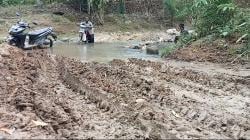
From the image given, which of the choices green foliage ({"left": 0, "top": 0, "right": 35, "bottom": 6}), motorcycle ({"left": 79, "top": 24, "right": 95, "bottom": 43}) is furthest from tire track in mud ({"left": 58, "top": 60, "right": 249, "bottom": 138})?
green foliage ({"left": 0, "top": 0, "right": 35, "bottom": 6})

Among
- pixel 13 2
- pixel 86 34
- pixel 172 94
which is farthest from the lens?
pixel 13 2

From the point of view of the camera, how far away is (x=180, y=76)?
1172 cm

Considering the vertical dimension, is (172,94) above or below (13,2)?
above

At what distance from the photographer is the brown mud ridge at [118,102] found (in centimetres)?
657

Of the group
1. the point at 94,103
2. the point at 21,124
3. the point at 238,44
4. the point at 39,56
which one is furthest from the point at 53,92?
the point at 238,44

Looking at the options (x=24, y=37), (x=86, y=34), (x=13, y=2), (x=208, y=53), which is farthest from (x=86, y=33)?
(x=13, y=2)

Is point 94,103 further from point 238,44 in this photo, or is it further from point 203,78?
point 238,44

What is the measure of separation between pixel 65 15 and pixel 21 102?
23.6 m

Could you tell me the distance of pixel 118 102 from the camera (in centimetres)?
830

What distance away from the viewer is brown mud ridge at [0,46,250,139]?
6.57 metres

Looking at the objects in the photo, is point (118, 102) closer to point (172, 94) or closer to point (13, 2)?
point (172, 94)

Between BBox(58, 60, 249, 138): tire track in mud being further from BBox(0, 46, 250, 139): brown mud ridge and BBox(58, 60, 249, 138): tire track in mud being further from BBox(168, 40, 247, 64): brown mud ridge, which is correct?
BBox(168, 40, 247, 64): brown mud ridge

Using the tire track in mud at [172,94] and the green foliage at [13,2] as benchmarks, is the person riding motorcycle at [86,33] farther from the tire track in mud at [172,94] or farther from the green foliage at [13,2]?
the green foliage at [13,2]

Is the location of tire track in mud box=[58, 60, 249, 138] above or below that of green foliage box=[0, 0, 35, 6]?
above
